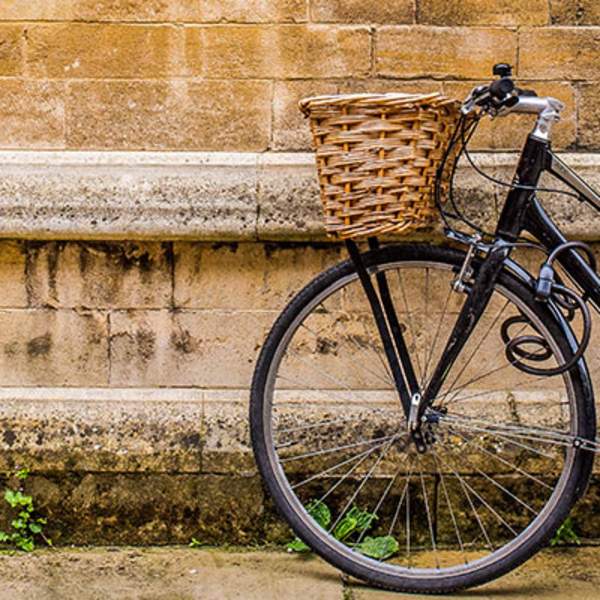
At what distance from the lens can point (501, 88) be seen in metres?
3.32

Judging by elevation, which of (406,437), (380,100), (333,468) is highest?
(380,100)

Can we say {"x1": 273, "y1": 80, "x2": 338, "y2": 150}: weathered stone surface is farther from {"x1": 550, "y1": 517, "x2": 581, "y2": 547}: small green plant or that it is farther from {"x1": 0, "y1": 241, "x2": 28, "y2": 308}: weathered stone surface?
{"x1": 550, "y1": 517, "x2": 581, "y2": 547}: small green plant

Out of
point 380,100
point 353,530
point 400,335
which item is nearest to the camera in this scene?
point 380,100

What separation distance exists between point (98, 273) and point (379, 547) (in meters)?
1.35

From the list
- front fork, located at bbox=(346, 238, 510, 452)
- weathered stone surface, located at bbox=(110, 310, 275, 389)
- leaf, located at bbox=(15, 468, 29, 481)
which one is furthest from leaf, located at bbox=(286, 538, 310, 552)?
leaf, located at bbox=(15, 468, 29, 481)

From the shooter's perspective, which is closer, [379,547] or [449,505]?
[379,547]

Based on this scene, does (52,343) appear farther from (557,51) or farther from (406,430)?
(557,51)

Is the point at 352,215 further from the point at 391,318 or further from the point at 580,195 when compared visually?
the point at 580,195

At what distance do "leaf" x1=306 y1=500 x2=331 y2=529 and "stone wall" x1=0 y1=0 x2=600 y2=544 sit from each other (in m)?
0.14

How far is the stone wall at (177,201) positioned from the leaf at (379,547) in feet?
1.10

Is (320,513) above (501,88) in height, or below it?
below

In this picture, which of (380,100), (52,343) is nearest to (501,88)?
(380,100)

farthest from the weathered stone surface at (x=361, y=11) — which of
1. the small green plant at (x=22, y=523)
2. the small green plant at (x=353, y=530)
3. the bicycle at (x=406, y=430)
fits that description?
the small green plant at (x=22, y=523)

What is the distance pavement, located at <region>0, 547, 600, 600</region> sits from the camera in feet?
12.1
